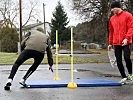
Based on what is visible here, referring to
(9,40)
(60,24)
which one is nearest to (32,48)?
(9,40)

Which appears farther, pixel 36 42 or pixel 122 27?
pixel 122 27

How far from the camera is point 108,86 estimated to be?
8.10 meters

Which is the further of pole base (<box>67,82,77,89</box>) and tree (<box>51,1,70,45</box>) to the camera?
Result: tree (<box>51,1,70,45</box>)

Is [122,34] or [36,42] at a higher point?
[122,34]

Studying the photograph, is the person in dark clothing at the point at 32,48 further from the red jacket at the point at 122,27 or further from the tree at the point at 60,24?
the tree at the point at 60,24

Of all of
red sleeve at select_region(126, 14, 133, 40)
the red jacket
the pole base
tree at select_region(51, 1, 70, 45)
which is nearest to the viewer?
the pole base

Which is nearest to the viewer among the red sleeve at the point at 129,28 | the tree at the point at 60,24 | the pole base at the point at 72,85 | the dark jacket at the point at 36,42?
the pole base at the point at 72,85

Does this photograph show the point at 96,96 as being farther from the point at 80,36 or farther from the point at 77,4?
the point at 80,36

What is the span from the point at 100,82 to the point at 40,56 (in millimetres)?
1523

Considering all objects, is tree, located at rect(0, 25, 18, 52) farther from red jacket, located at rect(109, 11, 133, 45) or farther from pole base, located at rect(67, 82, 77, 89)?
pole base, located at rect(67, 82, 77, 89)

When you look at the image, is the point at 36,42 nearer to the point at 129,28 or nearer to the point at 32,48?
the point at 32,48

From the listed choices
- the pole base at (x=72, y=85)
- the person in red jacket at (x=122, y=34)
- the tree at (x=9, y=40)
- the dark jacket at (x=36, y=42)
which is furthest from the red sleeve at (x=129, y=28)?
the tree at (x=9, y=40)

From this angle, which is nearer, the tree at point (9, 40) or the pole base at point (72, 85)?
the pole base at point (72, 85)

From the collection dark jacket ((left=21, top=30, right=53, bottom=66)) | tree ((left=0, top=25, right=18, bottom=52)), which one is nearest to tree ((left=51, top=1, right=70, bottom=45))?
tree ((left=0, top=25, right=18, bottom=52))
